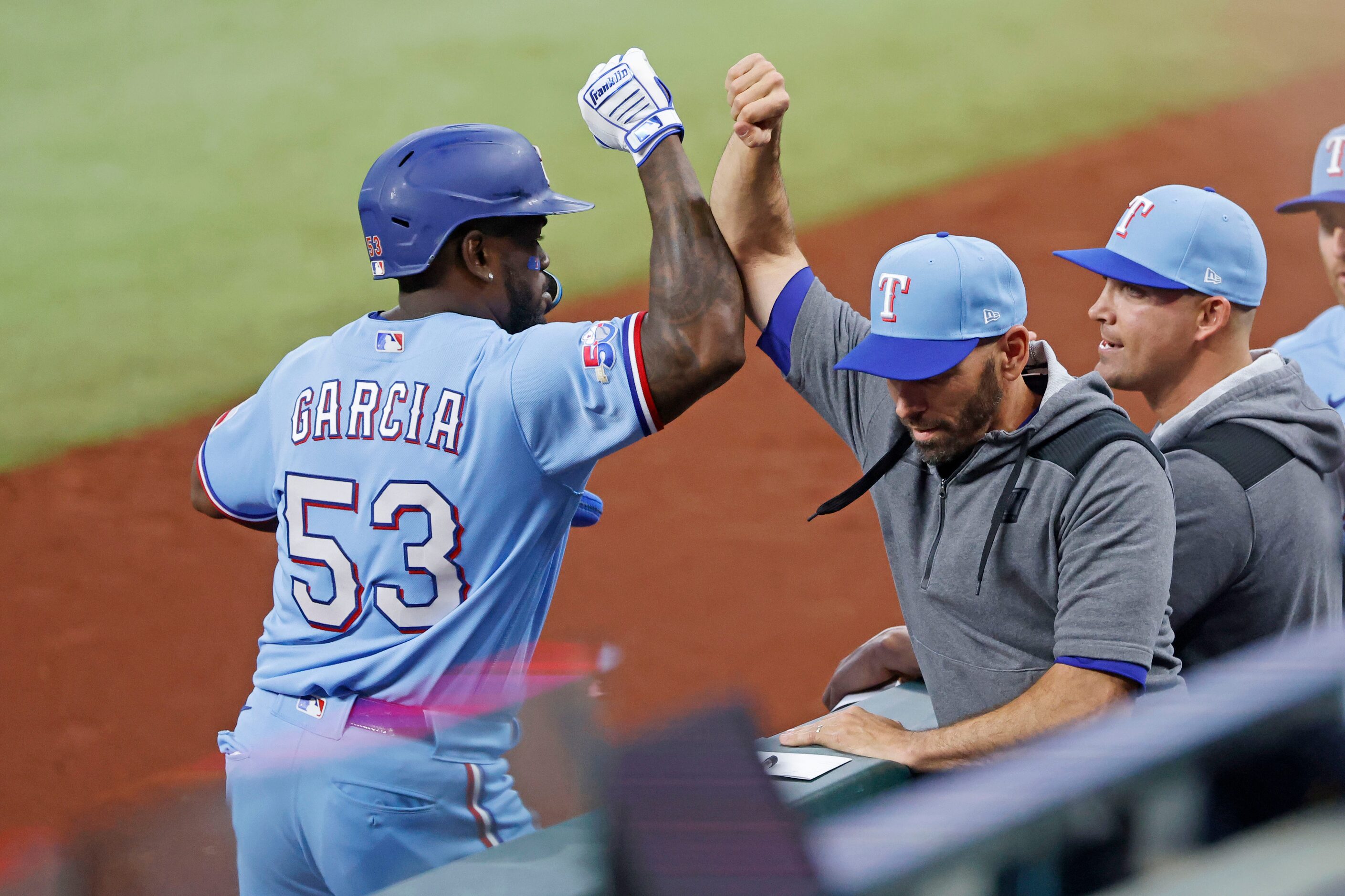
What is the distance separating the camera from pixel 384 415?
74.7 inches

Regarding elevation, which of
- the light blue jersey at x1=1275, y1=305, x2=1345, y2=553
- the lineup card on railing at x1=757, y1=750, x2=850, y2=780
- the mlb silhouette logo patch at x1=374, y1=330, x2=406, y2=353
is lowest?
the lineup card on railing at x1=757, y1=750, x2=850, y2=780

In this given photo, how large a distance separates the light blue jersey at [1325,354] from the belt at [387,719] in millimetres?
2251

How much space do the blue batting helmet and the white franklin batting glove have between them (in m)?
0.15

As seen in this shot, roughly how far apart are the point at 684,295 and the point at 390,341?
0.48m

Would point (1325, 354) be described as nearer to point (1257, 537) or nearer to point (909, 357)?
point (1257, 537)

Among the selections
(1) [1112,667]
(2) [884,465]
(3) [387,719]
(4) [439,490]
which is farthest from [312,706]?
(1) [1112,667]

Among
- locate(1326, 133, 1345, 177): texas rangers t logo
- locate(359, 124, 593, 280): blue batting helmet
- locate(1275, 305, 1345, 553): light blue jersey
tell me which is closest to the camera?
locate(359, 124, 593, 280): blue batting helmet

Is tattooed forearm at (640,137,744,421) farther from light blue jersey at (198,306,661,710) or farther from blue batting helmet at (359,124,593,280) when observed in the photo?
blue batting helmet at (359,124,593,280)

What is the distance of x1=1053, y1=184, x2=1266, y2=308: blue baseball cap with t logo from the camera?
7.00 feet

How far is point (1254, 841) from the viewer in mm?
763

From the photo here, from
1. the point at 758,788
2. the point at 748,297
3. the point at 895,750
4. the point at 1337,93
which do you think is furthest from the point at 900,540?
the point at 1337,93

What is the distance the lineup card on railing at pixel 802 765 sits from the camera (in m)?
1.62

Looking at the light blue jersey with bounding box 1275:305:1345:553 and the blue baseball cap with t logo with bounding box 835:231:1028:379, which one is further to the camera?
the light blue jersey with bounding box 1275:305:1345:553

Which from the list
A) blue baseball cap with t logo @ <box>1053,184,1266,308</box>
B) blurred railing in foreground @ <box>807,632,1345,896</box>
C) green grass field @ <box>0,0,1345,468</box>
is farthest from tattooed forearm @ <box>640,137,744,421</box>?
green grass field @ <box>0,0,1345,468</box>
